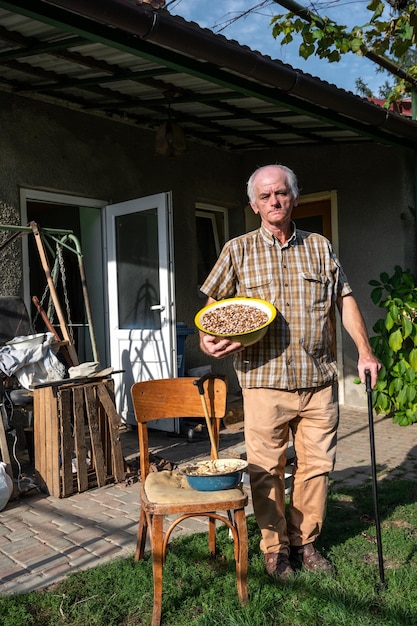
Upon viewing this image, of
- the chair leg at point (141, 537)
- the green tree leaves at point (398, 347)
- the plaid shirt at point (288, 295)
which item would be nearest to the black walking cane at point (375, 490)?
the plaid shirt at point (288, 295)

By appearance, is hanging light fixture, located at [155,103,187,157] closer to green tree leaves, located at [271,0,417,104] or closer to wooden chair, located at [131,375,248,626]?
green tree leaves, located at [271,0,417,104]

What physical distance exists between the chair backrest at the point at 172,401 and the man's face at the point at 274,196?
0.85 m

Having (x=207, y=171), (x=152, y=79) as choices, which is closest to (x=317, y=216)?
(x=207, y=171)

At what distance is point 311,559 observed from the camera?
9.71 ft

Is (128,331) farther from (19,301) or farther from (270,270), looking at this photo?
(270,270)

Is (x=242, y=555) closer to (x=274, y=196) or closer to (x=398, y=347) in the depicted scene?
(x=274, y=196)

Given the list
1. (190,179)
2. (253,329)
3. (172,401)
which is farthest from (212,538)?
(190,179)

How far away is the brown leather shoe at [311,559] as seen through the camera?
9.55 feet

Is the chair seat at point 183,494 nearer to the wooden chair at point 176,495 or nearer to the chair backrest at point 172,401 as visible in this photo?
the wooden chair at point 176,495

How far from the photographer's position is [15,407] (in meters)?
4.74

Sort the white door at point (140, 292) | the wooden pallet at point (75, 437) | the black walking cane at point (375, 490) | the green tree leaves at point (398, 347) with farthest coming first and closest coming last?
the green tree leaves at point (398, 347) < the white door at point (140, 292) < the wooden pallet at point (75, 437) < the black walking cane at point (375, 490)

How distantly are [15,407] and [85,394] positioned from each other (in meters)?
0.73

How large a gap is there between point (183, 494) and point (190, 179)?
519cm

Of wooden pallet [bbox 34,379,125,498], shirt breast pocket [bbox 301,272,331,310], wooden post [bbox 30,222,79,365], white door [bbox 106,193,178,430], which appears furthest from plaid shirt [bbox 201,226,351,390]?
white door [bbox 106,193,178,430]
